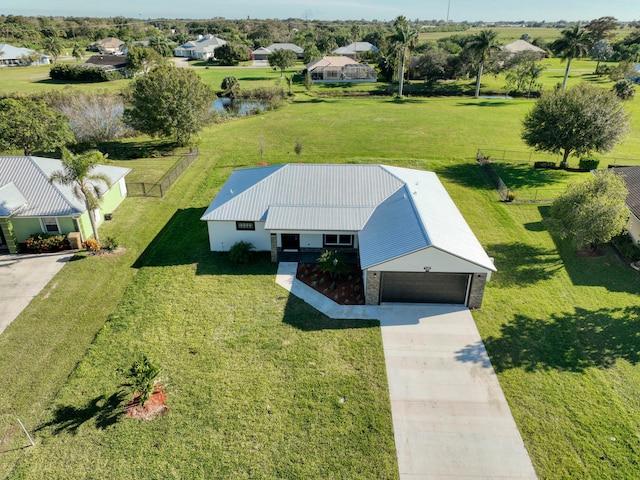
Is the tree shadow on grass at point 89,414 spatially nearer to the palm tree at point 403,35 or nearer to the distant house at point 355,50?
the palm tree at point 403,35

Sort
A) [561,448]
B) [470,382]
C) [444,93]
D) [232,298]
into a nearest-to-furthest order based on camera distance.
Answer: [561,448], [470,382], [232,298], [444,93]

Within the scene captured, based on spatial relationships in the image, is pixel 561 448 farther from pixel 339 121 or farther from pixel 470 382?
pixel 339 121

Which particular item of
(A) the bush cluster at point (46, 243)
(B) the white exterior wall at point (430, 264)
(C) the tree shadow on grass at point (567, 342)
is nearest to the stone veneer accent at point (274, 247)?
(B) the white exterior wall at point (430, 264)

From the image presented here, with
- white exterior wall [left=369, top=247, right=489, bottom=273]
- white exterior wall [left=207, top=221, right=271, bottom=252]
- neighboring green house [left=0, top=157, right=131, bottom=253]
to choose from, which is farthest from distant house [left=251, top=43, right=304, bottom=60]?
white exterior wall [left=369, top=247, right=489, bottom=273]

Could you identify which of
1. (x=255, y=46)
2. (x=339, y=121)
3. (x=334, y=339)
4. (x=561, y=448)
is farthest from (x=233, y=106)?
(x=255, y=46)

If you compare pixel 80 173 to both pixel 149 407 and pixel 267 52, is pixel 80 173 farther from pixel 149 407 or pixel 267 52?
pixel 267 52

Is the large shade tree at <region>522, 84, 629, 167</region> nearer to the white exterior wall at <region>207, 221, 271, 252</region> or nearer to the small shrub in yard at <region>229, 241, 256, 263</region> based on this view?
the white exterior wall at <region>207, 221, 271, 252</region>
